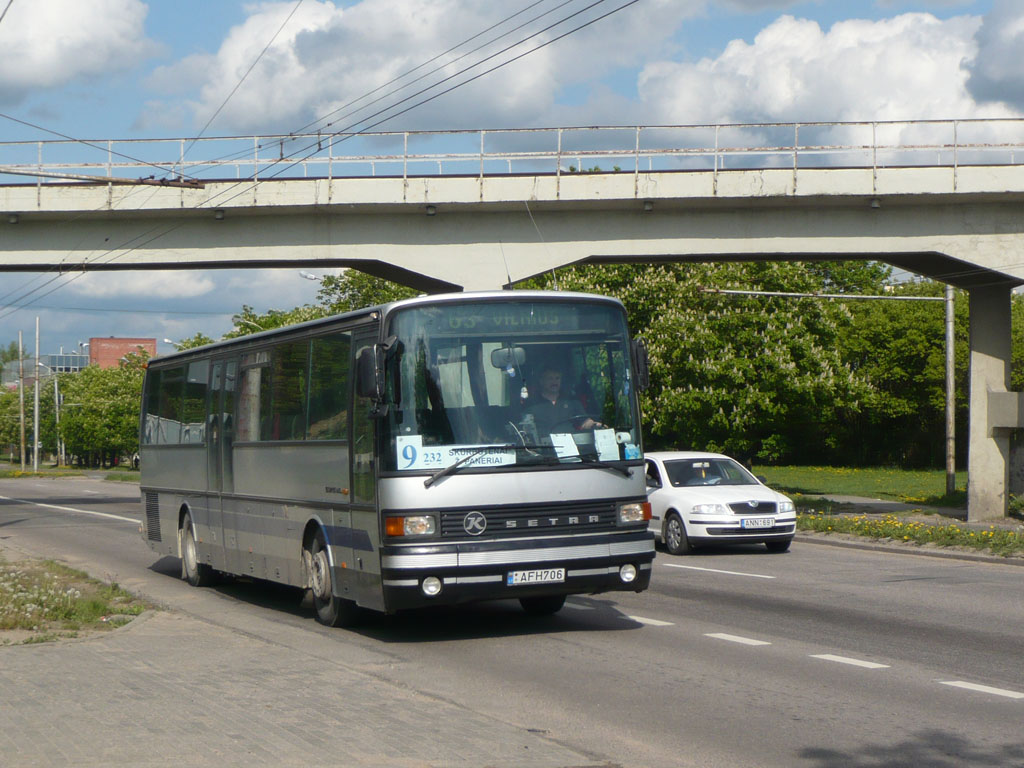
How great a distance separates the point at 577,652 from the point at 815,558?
32.5ft

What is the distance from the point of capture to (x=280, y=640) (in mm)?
11188

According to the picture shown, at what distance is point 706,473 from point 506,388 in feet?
34.6

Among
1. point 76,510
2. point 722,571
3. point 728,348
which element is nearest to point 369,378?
point 722,571

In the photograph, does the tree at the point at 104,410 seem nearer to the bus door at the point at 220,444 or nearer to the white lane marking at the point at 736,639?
the bus door at the point at 220,444

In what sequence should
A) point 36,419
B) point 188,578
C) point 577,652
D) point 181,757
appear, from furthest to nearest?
1. point 36,419
2. point 188,578
3. point 577,652
4. point 181,757

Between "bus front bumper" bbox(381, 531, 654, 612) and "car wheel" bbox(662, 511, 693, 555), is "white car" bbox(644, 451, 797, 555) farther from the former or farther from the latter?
"bus front bumper" bbox(381, 531, 654, 612)

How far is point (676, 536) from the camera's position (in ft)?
65.8

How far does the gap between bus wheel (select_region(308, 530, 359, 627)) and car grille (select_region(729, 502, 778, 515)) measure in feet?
28.4

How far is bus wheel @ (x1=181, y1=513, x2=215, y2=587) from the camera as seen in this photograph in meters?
16.3

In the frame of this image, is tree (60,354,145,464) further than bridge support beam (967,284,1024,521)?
Yes

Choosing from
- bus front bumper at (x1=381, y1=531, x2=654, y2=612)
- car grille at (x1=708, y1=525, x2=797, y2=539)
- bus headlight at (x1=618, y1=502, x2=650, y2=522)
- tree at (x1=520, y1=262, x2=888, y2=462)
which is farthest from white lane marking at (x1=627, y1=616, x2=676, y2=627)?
tree at (x1=520, y1=262, x2=888, y2=462)

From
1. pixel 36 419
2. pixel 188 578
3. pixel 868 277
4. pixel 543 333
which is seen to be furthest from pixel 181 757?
pixel 36 419

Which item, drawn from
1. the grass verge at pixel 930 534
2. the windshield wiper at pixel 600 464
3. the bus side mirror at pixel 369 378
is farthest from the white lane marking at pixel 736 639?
the grass verge at pixel 930 534

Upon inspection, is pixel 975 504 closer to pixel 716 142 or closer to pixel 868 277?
pixel 716 142
